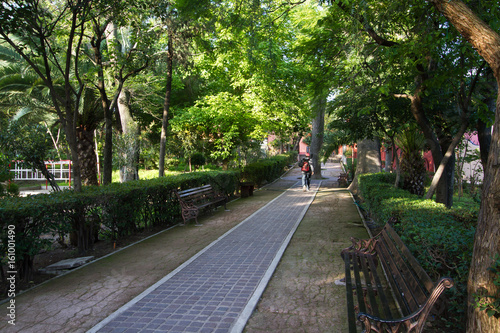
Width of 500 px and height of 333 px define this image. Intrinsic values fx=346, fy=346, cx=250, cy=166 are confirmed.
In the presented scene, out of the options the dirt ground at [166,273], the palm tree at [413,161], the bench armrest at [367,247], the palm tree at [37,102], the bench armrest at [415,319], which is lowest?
the dirt ground at [166,273]

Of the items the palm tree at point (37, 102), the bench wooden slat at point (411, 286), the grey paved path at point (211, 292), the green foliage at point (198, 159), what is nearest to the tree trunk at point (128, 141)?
the palm tree at point (37, 102)

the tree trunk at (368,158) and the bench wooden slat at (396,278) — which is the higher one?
the tree trunk at (368,158)

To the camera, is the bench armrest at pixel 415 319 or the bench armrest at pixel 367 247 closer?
the bench armrest at pixel 415 319

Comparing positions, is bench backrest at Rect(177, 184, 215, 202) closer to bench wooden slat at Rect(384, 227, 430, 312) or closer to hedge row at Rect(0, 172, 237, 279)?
hedge row at Rect(0, 172, 237, 279)

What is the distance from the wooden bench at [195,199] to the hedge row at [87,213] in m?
0.30

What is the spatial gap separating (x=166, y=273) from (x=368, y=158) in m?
14.0

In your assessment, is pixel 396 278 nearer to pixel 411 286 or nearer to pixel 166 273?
pixel 411 286

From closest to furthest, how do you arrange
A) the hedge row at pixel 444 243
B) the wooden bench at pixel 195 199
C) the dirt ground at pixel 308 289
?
the hedge row at pixel 444 243 < the dirt ground at pixel 308 289 < the wooden bench at pixel 195 199

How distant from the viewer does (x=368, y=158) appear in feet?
57.1

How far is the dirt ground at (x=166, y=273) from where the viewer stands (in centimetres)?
390

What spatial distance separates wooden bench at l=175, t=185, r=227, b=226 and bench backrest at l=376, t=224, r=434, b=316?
5.79 m

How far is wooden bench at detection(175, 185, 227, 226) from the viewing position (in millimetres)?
9586

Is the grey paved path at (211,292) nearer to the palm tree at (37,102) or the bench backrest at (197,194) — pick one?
the bench backrest at (197,194)

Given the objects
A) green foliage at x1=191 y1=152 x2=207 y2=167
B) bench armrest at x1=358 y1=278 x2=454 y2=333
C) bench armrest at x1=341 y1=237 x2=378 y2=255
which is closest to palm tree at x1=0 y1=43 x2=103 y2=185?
green foliage at x1=191 y1=152 x2=207 y2=167
